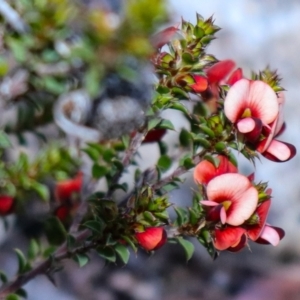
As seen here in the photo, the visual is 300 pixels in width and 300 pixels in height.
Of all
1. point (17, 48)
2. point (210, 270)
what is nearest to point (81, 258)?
point (17, 48)

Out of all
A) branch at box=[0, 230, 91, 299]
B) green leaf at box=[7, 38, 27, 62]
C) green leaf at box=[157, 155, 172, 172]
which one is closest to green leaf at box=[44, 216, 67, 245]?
branch at box=[0, 230, 91, 299]

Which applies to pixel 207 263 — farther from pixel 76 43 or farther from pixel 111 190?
pixel 111 190

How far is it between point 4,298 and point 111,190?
8.0 inches

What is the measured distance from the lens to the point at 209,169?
2.09 feet

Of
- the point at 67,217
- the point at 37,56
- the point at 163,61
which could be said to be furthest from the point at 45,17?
the point at 163,61

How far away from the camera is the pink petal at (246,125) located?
0.58 m

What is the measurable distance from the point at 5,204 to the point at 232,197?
0.44 meters

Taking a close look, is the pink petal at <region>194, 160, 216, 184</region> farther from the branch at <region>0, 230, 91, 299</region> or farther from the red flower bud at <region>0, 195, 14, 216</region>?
the red flower bud at <region>0, 195, 14, 216</region>

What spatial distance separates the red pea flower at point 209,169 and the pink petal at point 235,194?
0.06 ft

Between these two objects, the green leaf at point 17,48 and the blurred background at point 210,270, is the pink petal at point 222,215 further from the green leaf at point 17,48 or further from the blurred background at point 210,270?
the blurred background at point 210,270

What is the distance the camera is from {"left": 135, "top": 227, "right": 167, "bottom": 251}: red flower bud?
1.98 feet

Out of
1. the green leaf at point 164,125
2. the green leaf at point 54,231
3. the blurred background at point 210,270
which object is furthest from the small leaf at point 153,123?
the blurred background at point 210,270

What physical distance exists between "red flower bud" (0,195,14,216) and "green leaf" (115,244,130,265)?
1.08 ft

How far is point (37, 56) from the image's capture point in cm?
105
